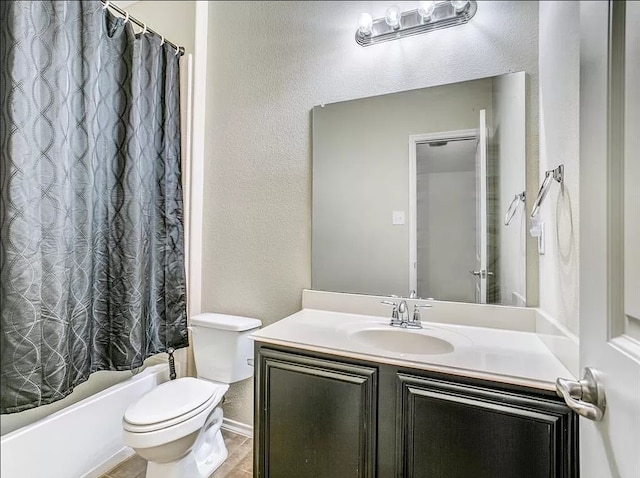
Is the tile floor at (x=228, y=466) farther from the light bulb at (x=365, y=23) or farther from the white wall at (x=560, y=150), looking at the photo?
the light bulb at (x=365, y=23)

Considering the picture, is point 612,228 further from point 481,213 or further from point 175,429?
point 175,429

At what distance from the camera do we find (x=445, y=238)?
151cm

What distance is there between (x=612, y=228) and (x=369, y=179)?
115 cm

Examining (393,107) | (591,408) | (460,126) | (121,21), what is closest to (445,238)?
(460,126)

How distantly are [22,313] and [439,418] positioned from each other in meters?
1.44

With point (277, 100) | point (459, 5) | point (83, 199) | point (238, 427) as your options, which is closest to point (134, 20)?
point (277, 100)

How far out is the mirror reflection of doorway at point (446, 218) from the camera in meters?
1.47

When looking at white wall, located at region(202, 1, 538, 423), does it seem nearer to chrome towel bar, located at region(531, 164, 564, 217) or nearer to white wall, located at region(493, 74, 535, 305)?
white wall, located at region(493, 74, 535, 305)

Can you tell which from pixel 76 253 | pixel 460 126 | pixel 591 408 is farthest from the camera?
pixel 460 126

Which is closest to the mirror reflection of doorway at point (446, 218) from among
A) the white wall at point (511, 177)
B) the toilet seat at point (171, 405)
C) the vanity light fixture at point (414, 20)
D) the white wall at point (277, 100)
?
the white wall at point (511, 177)

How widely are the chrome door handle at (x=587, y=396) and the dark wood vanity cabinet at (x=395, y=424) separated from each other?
0.38 m

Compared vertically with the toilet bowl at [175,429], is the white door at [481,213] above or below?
above

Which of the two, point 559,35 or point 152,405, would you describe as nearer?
point 559,35

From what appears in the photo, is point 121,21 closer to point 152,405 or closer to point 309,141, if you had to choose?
point 309,141
